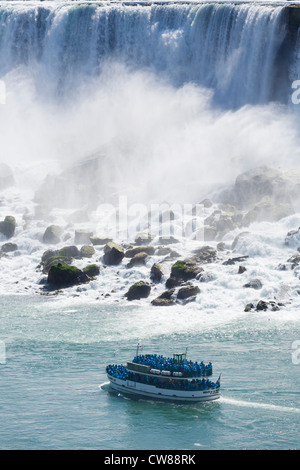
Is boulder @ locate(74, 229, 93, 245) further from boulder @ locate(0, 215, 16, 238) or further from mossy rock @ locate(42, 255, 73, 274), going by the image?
boulder @ locate(0, 215, 16, 238)

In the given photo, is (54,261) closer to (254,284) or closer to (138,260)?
(138,260)

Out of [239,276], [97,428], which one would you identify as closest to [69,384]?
[97,428]

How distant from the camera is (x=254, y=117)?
92750mm

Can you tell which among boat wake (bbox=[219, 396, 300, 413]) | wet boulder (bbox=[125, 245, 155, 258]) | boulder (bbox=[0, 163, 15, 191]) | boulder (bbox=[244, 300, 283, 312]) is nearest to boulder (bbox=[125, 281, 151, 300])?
wet boulder (bbox=[125, 245, 155, 258])

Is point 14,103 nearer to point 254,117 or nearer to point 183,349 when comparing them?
point 254,117

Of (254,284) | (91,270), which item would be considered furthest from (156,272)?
(254,284)

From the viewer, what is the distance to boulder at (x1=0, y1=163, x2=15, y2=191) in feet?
315

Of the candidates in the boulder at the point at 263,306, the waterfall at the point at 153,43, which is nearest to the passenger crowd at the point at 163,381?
the boulder at the point at 263,306

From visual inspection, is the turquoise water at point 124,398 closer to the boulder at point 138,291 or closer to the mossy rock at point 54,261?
the boulder at point 138,291

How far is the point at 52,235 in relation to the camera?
257ft

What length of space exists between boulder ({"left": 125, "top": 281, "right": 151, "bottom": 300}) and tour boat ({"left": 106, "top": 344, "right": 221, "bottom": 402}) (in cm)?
2013

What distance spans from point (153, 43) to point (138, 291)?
51475 millimetres

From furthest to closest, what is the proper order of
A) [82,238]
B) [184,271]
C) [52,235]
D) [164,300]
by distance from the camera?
[52,235] < [82,238] < [184,271] < [164,300]

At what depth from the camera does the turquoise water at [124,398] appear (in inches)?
1356
